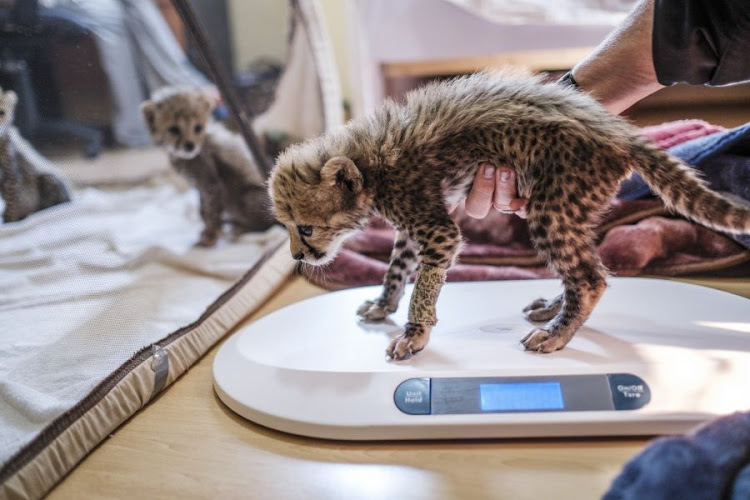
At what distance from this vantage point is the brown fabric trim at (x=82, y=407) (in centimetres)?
79

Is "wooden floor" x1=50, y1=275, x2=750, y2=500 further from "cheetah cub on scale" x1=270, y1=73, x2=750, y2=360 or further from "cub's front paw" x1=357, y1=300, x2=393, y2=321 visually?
"cub's front paw" x1=357, y1=300, x2=393, y2=321

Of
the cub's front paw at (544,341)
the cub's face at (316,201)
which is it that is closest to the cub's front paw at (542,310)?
the cub's front paw at (544,341)

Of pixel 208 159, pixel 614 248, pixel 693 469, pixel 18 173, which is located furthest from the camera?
pixel 208 159

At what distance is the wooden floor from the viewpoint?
767 mm

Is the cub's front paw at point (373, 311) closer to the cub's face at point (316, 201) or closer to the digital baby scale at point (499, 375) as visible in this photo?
the digital baby scale at point (499, 375)

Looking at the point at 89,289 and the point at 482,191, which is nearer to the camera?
the point at 482,191

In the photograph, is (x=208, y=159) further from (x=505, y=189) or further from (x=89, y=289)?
(x=505, y=189)

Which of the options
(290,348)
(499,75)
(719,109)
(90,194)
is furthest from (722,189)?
(90,194)

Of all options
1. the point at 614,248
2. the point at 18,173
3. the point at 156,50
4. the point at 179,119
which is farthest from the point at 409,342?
the point at 156,50

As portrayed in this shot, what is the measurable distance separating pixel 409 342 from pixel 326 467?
267 mm

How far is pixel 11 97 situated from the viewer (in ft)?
4.16

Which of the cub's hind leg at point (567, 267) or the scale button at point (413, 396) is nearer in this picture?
the scale button at point (413, 396)

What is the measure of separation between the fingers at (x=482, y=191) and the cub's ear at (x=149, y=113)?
1.08 m

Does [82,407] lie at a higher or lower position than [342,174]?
lower
